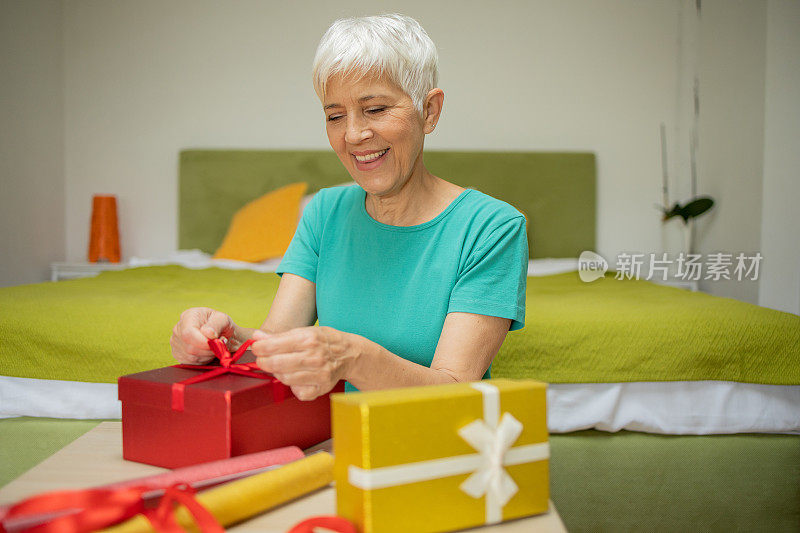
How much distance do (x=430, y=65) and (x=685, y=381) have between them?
1363mm

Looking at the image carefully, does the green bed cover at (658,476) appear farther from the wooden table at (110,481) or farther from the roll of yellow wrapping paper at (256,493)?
the roll of yellow wrapping paper at (256,493)

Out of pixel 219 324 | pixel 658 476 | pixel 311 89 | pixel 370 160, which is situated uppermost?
pixel 311 89

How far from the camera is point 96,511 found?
1.89 ft

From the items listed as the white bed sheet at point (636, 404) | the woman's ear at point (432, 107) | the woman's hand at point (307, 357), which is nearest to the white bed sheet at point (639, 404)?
the white bed sheet at point (636, 404)

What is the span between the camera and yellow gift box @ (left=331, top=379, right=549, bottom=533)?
59cm

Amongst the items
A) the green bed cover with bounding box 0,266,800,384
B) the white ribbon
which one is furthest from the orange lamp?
the white ribbon

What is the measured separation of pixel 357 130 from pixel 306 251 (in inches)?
11.7

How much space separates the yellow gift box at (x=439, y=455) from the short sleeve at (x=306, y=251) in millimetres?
673

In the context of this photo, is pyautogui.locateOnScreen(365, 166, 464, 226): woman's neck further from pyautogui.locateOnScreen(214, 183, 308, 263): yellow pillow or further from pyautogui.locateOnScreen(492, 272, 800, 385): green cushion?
pyautogui.locateOnScreen(214, 183, 308, 263): yellow pillow

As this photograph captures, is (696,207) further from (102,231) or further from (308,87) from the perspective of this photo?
(102,231)

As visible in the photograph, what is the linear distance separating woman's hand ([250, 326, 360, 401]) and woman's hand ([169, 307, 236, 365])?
0.54ft

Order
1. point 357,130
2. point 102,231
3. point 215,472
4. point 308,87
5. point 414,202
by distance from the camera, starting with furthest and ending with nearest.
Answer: point 308,87
point 102,231
point 414,202
point 357,130
point 215,472

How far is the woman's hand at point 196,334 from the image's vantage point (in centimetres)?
92

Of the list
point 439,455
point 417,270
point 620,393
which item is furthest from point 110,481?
point 620,393
